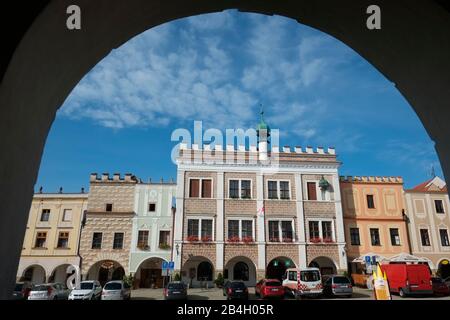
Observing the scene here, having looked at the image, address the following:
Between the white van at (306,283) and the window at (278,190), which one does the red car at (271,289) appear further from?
the window at (278,190)

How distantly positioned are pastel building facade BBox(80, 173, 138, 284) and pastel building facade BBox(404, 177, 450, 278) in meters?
27.5

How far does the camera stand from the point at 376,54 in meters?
3.76

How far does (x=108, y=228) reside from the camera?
31.4m

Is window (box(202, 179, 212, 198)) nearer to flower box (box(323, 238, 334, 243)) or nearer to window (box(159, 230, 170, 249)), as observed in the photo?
window (box(159, 230, 170, 249))

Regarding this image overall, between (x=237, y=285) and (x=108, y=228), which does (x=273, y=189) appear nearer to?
(x=237, y=285)

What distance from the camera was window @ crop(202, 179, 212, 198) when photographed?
31.5m

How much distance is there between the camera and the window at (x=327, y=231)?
102 ft

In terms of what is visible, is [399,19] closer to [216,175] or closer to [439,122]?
[439,122]

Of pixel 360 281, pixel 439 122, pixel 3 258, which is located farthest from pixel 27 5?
pixel 360 281

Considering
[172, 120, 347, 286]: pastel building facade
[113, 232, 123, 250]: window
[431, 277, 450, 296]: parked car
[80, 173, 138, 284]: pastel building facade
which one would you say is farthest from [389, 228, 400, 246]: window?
[113, 232, 123, 250]: window

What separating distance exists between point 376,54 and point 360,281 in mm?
28448

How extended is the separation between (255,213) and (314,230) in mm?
5775
